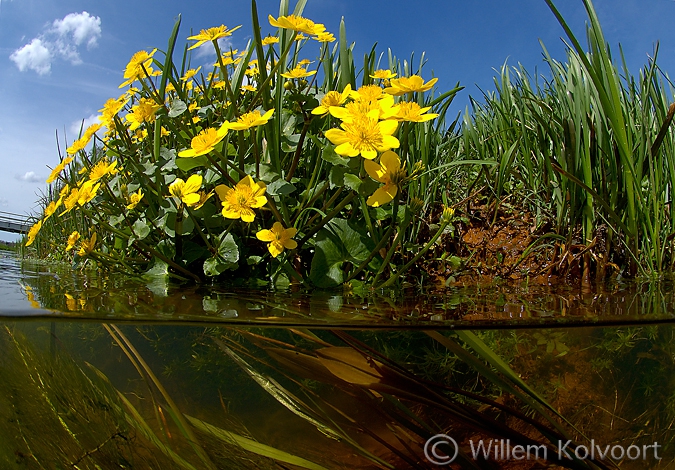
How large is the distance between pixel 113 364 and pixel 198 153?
19.2 inches

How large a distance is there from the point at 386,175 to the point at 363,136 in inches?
3.4

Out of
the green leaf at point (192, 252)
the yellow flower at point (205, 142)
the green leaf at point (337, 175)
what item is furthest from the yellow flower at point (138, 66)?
the green leaf at point (337, 175)

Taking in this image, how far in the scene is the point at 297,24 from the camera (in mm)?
1028

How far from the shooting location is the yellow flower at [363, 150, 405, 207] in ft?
3.03

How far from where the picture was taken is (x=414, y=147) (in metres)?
1.65

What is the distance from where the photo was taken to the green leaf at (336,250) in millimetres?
1146

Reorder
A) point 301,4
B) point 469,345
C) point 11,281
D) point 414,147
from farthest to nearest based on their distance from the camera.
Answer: point 414,147
point 11,281
point 301,4
point 469,345

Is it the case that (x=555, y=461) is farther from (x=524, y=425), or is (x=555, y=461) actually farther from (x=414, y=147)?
(x=414, y=147)

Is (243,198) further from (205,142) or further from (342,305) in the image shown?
(342,305)

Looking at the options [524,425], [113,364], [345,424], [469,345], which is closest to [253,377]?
[345,424]

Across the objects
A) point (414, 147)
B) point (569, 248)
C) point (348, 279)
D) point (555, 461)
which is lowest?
point (555, 461)

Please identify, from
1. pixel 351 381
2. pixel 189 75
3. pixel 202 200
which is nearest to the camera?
pixel 351 381

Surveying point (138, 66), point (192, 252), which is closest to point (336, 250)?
point (192, 252)

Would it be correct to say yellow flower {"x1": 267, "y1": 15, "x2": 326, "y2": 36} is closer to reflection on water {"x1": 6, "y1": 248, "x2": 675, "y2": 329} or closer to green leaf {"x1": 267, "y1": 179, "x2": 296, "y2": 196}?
green leaf {"x1": 267, "y1": 179, "x2": 296, "y2": 196}
